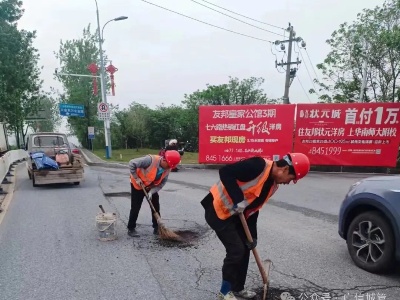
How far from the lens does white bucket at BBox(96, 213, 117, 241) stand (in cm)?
487

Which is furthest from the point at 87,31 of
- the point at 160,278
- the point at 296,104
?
the point at 160,278

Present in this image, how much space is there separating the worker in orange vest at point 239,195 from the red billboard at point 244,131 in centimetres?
968

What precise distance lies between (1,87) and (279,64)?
1751 centimetres

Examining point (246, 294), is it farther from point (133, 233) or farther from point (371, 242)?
point (133, 233)

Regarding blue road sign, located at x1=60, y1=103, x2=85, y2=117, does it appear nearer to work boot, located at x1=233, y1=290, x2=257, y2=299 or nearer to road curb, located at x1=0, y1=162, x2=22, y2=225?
road curb, located at x1=0, y1=162, x2=22, y2=225

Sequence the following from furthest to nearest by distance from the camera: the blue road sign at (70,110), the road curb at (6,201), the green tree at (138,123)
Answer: the green tree at (138,123) → the blue road sign at (70,110) → the road curb at (6,201)

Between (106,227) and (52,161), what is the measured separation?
6.01m

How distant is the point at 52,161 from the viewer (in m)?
10.0

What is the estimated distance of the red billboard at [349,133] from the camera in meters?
11.9

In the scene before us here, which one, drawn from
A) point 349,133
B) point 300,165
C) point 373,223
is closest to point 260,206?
point 300,165

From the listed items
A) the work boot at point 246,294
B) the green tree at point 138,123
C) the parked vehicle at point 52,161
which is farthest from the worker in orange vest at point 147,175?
the green tree at point 138,123

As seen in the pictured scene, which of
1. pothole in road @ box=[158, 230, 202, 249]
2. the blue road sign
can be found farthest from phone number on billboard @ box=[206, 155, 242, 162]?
the blue road sign

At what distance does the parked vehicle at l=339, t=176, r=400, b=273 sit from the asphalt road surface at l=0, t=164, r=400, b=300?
0.61 ft

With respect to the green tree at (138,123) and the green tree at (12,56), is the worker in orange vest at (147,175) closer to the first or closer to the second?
the green tree at (12,56)
